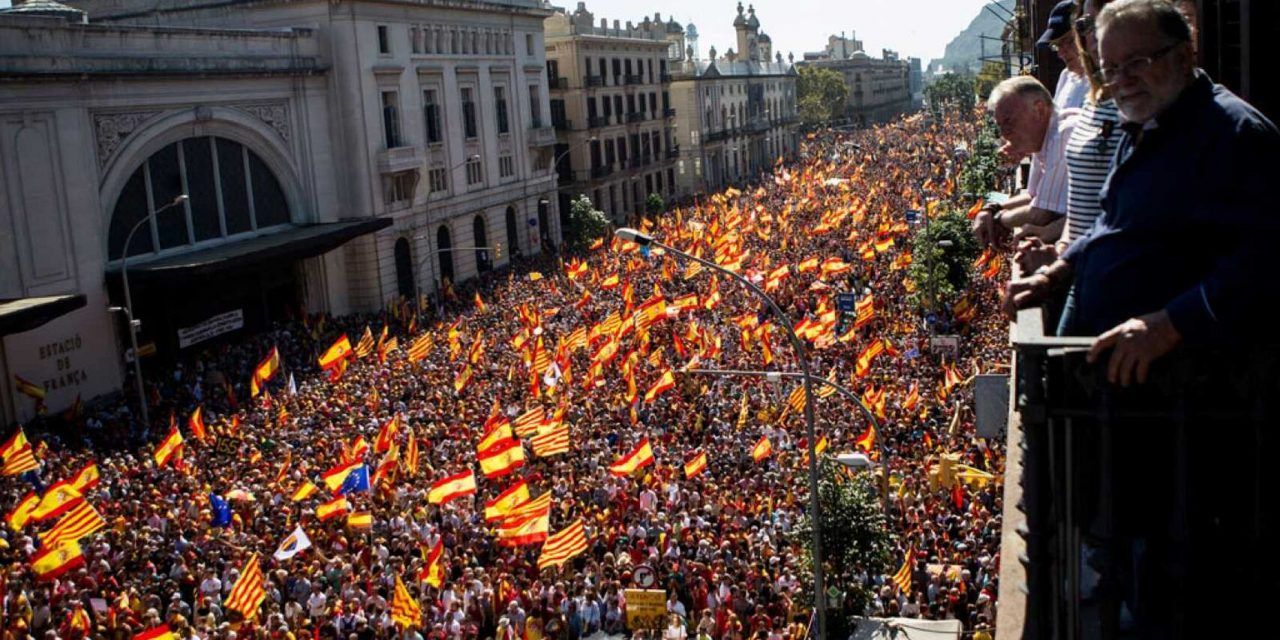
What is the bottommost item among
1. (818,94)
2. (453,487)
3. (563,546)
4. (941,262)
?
(563,546)

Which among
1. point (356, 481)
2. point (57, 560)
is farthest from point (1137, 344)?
point (356, 481)

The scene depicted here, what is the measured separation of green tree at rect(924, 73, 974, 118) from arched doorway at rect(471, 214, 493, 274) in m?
119

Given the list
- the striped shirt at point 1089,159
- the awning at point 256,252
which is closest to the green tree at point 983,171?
the awning at point 256,252

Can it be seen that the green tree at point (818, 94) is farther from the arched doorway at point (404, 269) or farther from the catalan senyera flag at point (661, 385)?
the catalan senyera flag at point (661, 385)

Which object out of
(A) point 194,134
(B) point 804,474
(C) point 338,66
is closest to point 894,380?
(B) point 804,474

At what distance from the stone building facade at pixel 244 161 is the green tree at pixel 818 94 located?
8473cm

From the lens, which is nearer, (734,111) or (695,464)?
(695,464)

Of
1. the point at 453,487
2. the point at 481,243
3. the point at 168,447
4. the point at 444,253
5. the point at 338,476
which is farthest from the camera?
the point at 481,243

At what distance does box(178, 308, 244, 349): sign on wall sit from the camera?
40.9 meters

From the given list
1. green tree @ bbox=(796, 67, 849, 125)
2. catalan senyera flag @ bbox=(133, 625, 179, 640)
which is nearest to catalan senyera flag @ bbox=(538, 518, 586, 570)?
catalan senyera flag @ bbox=(133, 625, 179, 640)

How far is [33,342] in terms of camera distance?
35.0 metres

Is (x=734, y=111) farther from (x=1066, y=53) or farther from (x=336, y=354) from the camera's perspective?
(x=1066, y=53)

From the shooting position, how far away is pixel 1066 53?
6.85m

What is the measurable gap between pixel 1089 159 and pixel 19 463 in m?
22.6
